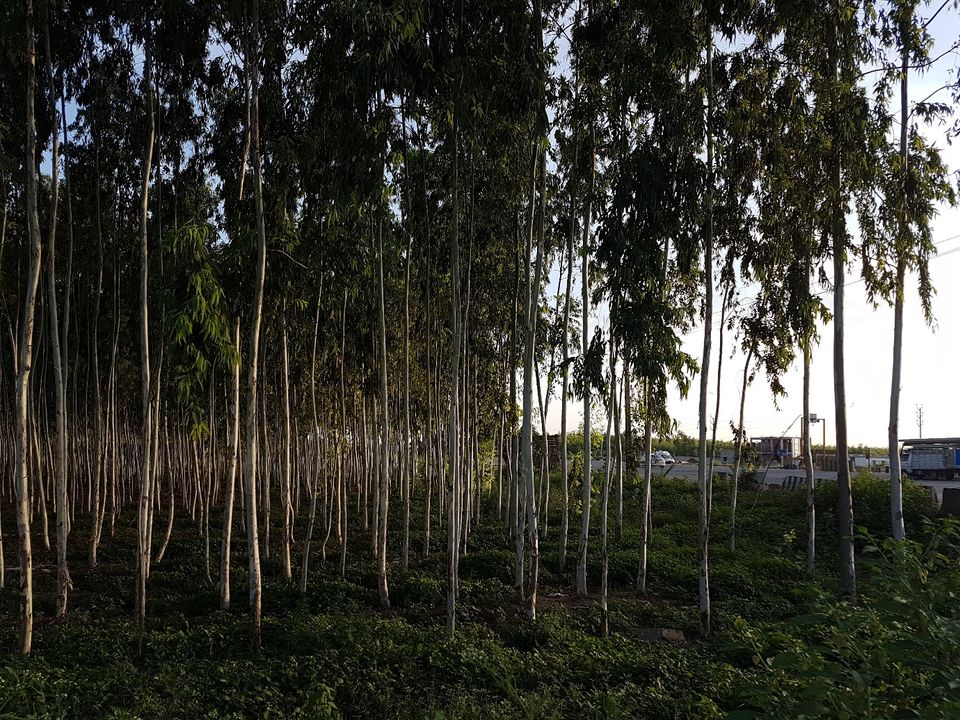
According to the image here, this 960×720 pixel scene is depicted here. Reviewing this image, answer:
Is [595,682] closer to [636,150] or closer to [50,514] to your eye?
[636,150]

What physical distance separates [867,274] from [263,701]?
10.9 meters

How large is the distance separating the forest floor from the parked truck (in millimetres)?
19820

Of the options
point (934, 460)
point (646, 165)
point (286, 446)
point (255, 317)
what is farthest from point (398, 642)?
point (934, 460)

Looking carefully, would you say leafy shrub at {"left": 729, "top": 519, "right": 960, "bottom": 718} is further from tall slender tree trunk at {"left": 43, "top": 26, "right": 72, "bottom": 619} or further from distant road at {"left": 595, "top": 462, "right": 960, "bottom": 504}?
distant road at {"left": 595, "top": 462, "right": 960, "bottom": 504}

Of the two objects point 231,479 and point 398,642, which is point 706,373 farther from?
point 231,479

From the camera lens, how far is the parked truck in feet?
94.2

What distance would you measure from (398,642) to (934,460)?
3019 cm

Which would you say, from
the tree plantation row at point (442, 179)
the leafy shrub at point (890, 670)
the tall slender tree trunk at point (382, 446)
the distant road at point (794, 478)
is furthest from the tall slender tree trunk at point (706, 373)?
the distant road at point (794, 478)

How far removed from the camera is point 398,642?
25.1ft

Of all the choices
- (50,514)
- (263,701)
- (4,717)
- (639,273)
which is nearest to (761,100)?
(639,273)

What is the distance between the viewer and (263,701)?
5996 mm

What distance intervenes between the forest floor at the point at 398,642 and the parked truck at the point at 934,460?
65.0ft

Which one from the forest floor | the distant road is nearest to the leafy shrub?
the forest floor

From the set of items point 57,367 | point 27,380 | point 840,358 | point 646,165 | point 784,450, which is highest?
point 646,165
